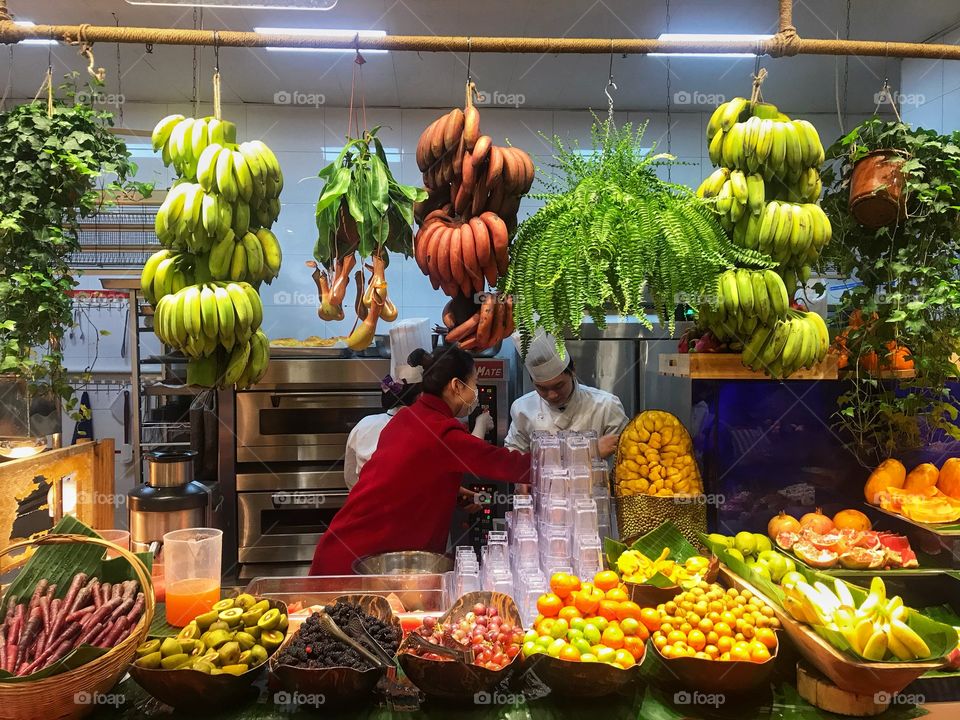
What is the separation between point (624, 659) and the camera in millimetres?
1813

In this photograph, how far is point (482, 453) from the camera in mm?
3230

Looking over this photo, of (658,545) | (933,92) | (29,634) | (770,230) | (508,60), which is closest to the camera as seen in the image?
(29,634)

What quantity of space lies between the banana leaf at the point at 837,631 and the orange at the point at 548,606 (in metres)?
0.70

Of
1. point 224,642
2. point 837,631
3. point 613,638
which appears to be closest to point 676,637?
point 613,638

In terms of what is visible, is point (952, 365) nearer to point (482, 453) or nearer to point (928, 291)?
point (928, 291)

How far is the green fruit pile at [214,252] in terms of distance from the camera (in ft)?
7.30

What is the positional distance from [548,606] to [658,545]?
71cm

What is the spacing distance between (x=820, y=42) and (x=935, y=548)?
1.92 meters

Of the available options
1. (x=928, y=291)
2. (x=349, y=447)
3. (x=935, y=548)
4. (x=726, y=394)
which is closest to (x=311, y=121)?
(x=349, y=447)

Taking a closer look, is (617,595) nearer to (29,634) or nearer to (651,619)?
(651,619)

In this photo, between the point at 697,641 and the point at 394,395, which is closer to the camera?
the point at 697,641

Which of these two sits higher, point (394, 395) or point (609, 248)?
point (609, 248)

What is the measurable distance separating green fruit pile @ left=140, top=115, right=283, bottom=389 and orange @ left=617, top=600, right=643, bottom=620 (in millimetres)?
1433

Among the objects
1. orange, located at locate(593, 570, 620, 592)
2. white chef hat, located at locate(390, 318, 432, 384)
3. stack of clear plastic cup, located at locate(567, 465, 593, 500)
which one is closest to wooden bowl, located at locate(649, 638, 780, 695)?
orange, located at locate(593, 570, 620, 592)
